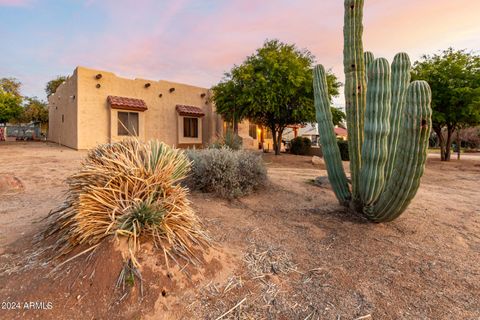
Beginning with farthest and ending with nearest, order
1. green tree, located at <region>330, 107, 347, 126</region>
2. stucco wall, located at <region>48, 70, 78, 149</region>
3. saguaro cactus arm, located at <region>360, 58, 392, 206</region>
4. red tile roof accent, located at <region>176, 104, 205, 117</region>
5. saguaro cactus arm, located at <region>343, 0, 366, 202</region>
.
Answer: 1. red tile roof accent, located at <region>176, 104, 205, 117</region>
2. stucco wall, located at <region>48, 70, 78, 149</region>
3. green tree, located at <region>330, 107, 347, 126</region>
4. saguaro cactus arm, located at <region>343, 0, 366, 202</region>
5. saguaro cactus arm, located at <region>360, 58, 392, 206</region>

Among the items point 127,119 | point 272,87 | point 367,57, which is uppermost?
point 272,87

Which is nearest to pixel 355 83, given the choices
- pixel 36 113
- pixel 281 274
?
pixel 281 274

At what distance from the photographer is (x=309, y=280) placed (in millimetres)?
2311

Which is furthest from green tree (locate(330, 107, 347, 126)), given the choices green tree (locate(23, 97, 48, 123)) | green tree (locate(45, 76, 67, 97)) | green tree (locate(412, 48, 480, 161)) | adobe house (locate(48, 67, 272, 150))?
green tree (locate(45, 76, 67, 97))

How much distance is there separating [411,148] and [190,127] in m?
16.3

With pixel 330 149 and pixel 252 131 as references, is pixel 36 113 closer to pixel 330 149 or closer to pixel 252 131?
pixel 252 131

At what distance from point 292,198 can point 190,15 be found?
7.80 metres

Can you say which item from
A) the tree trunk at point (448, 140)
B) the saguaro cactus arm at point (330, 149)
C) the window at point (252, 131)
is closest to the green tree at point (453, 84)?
the tree trunk at point (448, 140)

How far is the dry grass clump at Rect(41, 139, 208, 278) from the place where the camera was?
7.43 feet

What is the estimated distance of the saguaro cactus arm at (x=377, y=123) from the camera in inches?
127

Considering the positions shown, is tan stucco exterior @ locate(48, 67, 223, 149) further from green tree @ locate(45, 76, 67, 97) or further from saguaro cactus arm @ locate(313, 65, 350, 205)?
green tree @ locate(45, 76, 67, 97)

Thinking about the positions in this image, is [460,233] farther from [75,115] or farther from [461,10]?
[75,115]

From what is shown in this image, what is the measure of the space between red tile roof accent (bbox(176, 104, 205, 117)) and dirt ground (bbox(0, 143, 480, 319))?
13.6 m

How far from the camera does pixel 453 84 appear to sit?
1309 cm
